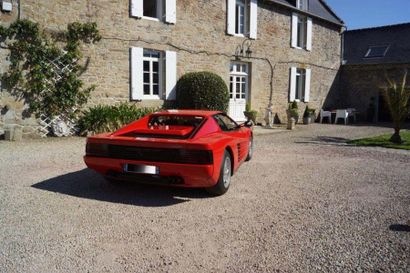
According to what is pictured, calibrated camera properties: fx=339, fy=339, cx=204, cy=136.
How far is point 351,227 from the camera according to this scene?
11.7 ft

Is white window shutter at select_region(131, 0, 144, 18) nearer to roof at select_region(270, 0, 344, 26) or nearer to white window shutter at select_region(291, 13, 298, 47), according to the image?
roof at select_region(270, 0, 344, 26)

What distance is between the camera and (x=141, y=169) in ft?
13.9

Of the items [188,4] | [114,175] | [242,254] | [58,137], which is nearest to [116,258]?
[242,254]

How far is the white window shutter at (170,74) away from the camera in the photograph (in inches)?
462

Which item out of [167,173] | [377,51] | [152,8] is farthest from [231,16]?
[377,51]

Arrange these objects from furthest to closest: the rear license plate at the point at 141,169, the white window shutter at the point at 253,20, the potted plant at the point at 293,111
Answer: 1. the potted plant at the point at 293,111
2. the white window shutter at the point at 253,20
3. the rear license plate at the point at 141,169

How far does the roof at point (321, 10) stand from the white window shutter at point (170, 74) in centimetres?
728

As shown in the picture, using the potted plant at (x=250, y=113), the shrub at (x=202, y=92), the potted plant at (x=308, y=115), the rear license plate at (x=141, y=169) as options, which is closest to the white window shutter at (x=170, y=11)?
the shrub at (x=202, y=92)

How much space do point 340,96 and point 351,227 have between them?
1922 centimetres

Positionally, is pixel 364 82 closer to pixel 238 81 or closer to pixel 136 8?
pixel 238 81

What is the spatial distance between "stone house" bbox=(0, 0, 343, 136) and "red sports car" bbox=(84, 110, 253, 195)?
6.08m

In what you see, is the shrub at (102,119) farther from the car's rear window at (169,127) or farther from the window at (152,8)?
the car's rear window at (169,127)

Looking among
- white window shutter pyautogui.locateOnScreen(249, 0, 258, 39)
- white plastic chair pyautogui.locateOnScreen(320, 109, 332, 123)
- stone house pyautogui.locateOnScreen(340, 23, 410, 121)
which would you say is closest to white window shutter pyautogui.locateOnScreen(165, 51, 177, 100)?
white window shutter pyautogui.locateOnScreen(249, 0, 258, 39)

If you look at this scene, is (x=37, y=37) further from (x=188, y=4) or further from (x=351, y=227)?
(x=351, y=227)
